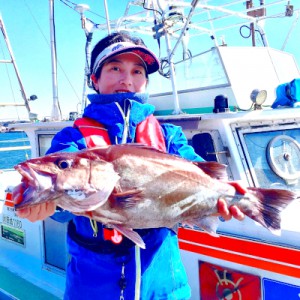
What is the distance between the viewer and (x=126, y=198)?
1689mm

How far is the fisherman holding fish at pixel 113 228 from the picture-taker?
2.14 metres

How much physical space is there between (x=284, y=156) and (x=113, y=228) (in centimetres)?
234

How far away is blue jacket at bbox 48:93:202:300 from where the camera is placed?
2.14 m

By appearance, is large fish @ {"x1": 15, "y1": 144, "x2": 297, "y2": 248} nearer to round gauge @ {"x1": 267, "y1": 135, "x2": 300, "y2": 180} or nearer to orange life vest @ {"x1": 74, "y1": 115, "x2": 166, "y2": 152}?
orange life vest @ {"x1": 74, "y1": 115, "x2": 166, "y2": 152}

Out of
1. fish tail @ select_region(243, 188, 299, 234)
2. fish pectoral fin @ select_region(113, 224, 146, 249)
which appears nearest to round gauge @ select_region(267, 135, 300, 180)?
fish tail @ select_region(243, 188, 299, 234)

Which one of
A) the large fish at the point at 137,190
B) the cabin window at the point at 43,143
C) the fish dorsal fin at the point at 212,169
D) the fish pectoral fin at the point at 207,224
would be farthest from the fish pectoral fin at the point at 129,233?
the cabin window at the point at 43,143

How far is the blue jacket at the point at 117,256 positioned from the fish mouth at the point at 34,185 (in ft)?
1.58

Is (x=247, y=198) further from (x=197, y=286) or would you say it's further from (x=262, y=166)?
(x=262, y=166)

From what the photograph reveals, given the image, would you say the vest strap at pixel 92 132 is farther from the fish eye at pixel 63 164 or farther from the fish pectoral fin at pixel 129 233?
the fish pectoral fin at pixel 129 233

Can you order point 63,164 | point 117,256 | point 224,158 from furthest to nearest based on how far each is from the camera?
point 224,158
point 117,256
point 63,164

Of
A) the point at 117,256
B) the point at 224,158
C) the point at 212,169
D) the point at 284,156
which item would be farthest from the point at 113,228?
the point at 284,156

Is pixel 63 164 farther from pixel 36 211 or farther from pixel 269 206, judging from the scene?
pixel 269 206

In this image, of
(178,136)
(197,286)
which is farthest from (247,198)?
(197,286)

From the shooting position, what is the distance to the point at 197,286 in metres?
3.00
